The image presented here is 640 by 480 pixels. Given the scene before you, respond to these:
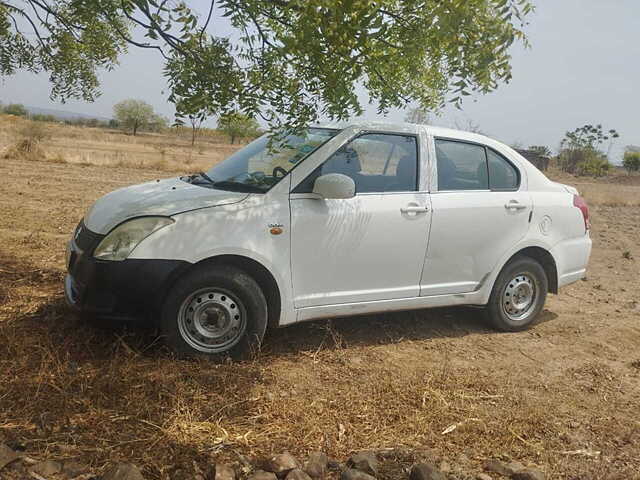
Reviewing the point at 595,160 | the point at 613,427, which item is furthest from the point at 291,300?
the point at 595,160

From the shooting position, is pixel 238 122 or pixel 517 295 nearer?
pixel 238 122

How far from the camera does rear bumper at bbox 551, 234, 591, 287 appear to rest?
5.61 meters

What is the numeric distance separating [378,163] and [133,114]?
7831 cm

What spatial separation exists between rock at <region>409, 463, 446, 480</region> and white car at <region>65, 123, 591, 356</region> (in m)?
1.66

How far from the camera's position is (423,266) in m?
4.86

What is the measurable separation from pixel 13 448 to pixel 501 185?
435 cm

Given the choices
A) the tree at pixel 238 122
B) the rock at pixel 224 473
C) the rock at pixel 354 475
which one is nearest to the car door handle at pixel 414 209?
the tree at pixel 238 122

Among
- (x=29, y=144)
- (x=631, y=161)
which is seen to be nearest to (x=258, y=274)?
(x=29, y=144)

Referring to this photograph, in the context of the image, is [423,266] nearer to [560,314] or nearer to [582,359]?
[582,359]

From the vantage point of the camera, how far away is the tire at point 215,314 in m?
3.92

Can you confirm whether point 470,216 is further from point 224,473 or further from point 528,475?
point 224,473

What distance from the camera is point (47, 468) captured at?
2.73m

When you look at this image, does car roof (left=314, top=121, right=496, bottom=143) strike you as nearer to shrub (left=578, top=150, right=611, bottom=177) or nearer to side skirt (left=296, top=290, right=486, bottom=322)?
side skirt (left=296, top=290, right=486, bottom=322)

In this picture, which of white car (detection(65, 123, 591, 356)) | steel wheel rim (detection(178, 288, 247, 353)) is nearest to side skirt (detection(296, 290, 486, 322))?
white car (detection(65, 123, 591, 356))
